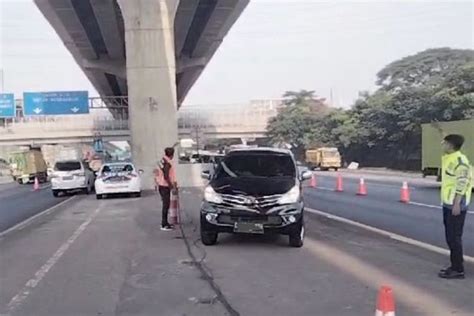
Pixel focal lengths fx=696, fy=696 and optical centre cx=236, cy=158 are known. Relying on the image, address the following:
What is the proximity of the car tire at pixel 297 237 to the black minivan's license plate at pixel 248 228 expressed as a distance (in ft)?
1.93

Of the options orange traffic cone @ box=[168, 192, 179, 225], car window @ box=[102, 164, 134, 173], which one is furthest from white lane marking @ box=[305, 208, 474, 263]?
car window @ box=[102, 164, 134, 173]

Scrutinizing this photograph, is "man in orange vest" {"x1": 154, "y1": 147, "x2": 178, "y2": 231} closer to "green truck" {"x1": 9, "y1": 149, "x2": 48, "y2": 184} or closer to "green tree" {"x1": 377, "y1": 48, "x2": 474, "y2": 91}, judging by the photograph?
"green truck" {"x1": 9, "y1": 149, "x2": 48, "y2": 184}

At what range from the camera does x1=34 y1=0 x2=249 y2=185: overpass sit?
3253 centimetres

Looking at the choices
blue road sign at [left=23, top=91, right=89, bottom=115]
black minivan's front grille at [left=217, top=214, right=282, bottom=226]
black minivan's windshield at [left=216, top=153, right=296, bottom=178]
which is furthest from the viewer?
blue road sign at [left=23, top=91, right=89, bottom=115]

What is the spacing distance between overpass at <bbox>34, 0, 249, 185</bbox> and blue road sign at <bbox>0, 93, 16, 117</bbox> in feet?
31.6

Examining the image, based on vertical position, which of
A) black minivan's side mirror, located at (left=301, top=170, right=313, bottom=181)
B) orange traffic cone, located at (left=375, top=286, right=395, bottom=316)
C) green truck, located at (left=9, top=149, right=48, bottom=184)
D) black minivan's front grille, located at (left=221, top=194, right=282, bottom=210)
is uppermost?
black minivan's side mirror, located at (left=301, top=170, right=313, bottom=181)

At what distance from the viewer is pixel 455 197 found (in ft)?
28.9

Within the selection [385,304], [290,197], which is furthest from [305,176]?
[385,304]

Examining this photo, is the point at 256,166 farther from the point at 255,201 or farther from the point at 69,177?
the point at 69,177

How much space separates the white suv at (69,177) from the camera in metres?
30.4

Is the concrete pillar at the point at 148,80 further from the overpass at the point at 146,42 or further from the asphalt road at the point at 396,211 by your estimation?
the asphalt road at the point at 396,211

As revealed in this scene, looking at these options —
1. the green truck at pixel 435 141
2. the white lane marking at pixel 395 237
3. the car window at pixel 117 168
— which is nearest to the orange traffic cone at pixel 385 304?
the white lane marking at pixel 395 237

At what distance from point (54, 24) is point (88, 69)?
19.1 m

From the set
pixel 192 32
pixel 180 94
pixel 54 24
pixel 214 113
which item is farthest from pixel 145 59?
pixel 180 94
